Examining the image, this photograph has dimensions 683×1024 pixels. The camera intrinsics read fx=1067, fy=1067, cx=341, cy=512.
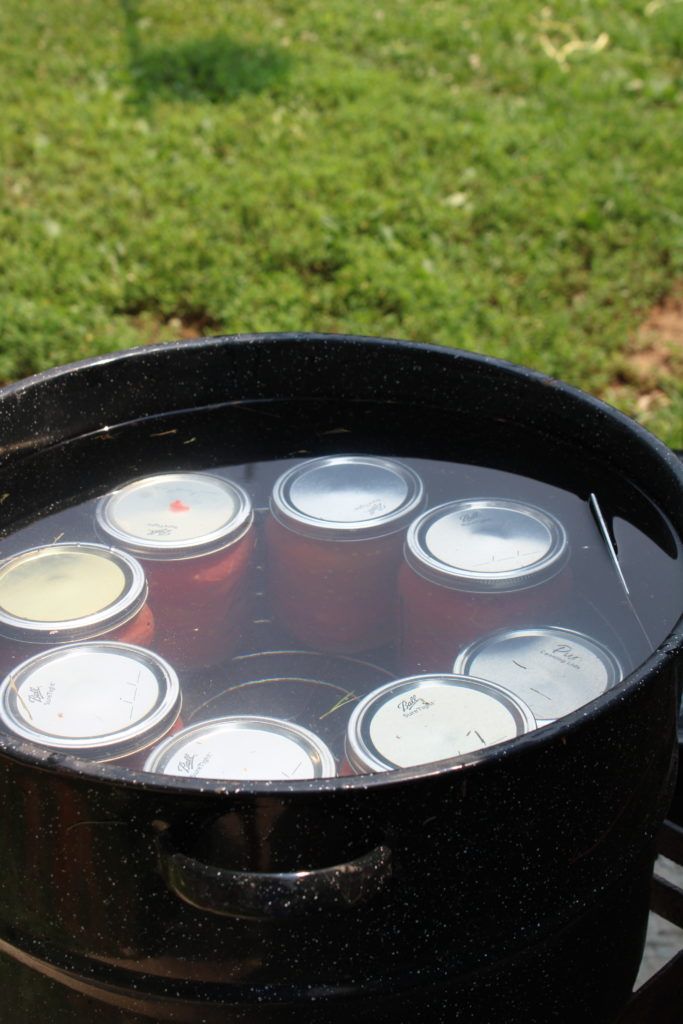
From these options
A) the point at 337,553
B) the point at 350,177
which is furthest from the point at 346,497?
the point at 350,177

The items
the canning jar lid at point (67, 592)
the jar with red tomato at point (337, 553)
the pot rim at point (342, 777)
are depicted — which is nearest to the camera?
the pot rim at point (342, 777)

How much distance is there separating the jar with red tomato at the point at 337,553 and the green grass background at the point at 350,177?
224 centimetres

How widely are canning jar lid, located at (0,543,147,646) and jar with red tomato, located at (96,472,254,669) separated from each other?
41mm

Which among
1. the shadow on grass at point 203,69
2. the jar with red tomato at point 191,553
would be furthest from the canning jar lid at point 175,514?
the shadow on grass at point 203,69

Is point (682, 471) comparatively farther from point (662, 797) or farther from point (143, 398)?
point (143, 398)

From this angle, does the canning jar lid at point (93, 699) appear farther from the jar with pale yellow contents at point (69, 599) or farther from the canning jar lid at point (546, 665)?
the canning jar lid at point (546, 665)

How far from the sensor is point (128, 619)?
59.6 inches

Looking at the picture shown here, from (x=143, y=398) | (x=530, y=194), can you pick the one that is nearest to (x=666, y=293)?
(x=530, y=194)

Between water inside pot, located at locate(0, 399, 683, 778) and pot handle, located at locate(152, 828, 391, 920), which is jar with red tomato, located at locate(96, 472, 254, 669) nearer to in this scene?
water inside pot, located at locate(0, 399, 683, 778)

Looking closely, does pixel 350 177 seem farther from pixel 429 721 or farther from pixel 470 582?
pixel 429 721

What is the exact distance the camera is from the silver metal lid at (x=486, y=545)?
61.7 inches

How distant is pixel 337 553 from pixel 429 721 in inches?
16.3

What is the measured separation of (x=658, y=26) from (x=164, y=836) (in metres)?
6.57

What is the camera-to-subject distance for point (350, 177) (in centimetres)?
493
